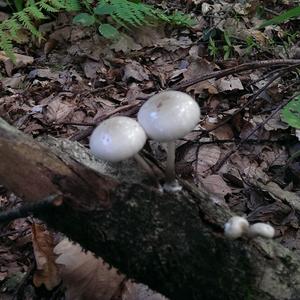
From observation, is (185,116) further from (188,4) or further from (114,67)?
(188,4)

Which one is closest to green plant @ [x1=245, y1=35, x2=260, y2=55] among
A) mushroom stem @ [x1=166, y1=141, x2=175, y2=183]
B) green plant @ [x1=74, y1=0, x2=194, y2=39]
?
green plant @ [x1=74, y1=0, x2=194, y2=39]

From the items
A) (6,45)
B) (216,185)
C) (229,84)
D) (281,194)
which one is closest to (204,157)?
(216,185)

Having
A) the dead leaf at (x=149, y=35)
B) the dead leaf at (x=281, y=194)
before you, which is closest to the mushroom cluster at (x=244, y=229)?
the dead leaf at (x=281, y=194)

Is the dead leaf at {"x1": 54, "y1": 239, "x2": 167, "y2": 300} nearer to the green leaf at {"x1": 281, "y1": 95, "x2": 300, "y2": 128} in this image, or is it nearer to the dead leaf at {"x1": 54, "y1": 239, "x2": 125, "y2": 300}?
the dead leaf at {"x1": 54, "y1": 239, "x2": 125, "y2": 300}

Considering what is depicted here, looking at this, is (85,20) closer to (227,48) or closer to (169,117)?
(227,48)

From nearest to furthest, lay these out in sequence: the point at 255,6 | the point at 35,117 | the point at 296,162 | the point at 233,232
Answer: the point at 233,232 < the point at 296,162 < the point at 35,117 < the point at 255,6

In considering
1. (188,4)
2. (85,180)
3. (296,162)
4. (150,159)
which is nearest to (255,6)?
(188,4)
